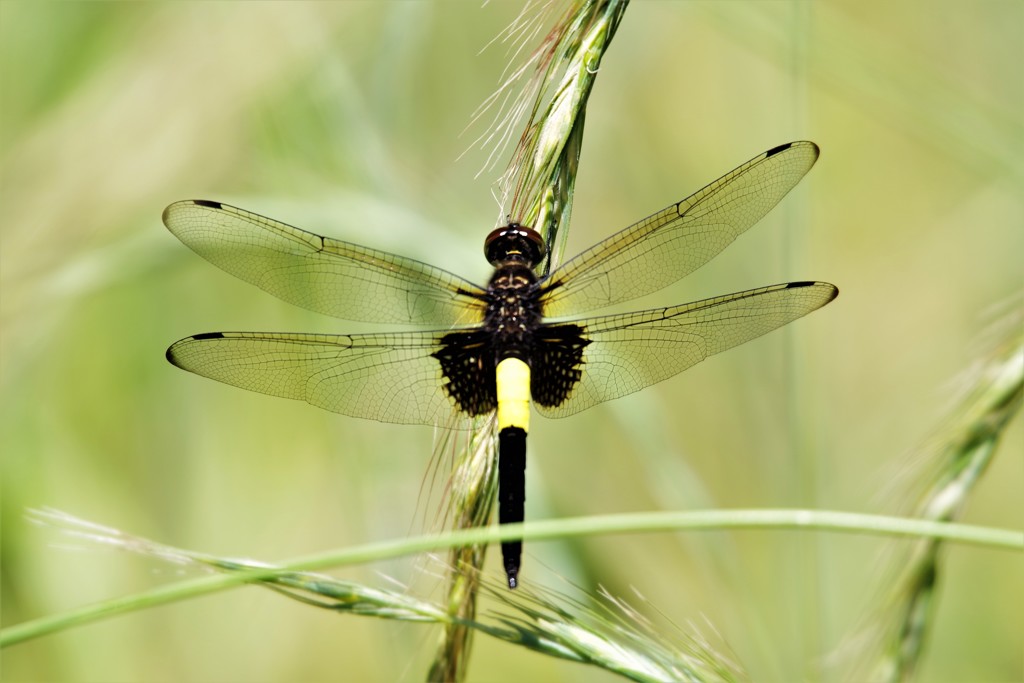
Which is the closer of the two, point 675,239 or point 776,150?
point 776,150

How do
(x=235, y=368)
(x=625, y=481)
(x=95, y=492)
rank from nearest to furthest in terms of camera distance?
(x=235, y=368), (x=95, y=492), (x=625, y=481)

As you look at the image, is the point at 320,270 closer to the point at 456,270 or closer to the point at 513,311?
the point at 513,311

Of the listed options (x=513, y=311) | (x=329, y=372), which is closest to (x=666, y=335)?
(x=513, y=311)

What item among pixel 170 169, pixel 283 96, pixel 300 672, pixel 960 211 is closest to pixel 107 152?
pixel 170 169

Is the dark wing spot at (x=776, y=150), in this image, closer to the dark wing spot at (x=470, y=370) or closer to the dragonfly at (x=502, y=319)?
the dragonfly at (x=502, y=319)

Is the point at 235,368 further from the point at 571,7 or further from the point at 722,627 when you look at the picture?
the point at 722,627

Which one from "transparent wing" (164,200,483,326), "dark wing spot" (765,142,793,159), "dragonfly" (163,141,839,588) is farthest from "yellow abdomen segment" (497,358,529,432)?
"dark wing spot" (765,142,793,159)

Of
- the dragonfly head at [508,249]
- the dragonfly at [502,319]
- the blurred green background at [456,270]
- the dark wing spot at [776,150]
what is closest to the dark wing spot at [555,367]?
the dragonfly at [502,319]
